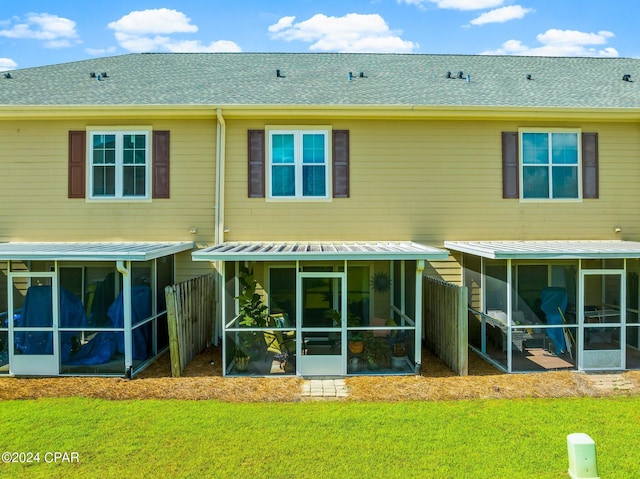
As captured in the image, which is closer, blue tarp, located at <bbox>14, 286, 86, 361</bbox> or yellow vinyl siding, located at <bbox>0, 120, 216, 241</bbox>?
blue tarp, located at <bbox>14, 286, 86, 361</bbox>

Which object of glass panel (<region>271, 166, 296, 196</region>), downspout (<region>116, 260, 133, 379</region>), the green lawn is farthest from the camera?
glass panel (<region>271, 166, 296, 196</region>)

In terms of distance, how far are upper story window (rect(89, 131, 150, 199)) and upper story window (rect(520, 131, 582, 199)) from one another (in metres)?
9.01

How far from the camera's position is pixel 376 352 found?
860 centimetres

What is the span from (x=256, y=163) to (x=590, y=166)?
7.97 meters

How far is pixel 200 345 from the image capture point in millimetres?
9984

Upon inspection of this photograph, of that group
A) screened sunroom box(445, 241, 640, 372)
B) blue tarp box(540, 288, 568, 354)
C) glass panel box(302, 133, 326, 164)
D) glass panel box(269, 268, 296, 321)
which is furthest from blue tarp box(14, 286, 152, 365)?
blue tarp box(540, 288, 568, 354)

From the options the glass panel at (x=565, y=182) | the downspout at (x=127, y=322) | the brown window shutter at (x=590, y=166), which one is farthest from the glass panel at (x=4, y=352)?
the brown window shutter at (x=590, y=166)

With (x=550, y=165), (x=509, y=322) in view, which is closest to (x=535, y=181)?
(x=550, y=165)

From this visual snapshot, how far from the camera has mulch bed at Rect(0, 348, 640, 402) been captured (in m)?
7.36

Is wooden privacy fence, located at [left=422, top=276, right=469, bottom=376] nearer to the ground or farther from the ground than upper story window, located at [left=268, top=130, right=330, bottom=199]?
nearer to the ground

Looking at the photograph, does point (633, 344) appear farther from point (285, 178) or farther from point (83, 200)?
point (83, 200)

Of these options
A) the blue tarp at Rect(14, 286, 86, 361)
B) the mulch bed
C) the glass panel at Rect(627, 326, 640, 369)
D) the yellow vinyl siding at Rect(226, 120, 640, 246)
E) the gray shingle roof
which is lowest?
the mulch bed

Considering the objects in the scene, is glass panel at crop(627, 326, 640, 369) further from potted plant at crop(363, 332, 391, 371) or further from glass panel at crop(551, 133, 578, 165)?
potted plant at crop(363, 332, 391, 371)

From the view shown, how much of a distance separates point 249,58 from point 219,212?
626 cm
